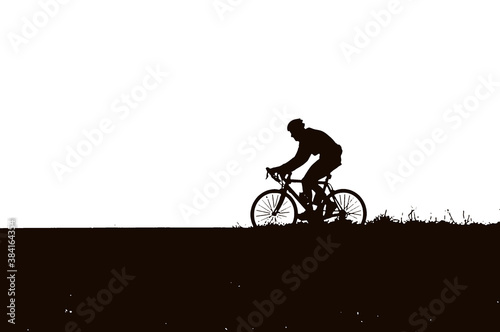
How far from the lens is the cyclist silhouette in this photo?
13.1 meters

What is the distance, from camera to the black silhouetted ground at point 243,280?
349 inches

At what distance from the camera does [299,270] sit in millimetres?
8867

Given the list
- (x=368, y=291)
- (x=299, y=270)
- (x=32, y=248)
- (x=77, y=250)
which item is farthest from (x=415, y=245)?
(x=32, y=248)

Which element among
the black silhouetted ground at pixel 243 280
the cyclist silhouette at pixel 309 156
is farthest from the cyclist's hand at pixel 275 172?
the black silhouetted ground at pixel 243 280

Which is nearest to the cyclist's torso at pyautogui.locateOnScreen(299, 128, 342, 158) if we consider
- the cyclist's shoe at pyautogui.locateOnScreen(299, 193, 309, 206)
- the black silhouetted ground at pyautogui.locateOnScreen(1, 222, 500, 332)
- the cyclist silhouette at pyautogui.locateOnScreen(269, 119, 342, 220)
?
the cyclist silhouette at pyautogui.locateOnScreen(269, 119, 342, 220)

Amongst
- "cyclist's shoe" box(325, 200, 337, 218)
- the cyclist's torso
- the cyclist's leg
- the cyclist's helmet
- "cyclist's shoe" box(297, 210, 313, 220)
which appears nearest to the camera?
the cyclist's helmet

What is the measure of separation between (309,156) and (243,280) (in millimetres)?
4800

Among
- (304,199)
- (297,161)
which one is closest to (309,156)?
(297,161)

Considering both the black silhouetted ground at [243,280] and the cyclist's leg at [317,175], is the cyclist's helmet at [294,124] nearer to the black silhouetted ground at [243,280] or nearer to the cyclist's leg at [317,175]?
the cyclist's leg at [317,175]

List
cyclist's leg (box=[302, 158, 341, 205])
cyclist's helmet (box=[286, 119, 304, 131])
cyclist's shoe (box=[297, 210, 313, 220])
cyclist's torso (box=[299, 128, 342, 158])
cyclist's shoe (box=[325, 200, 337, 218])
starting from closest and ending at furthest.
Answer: cyclist's helmet (box=[286, 119, 304, 131]) → cyclist's torso (box=[299, 128, 342, 158]) → cyclist's leg (box=[302, 158, 341, 205]) → cyclist's shoe (box=[297, 210, 313, 220]) → cyclist's shoe (box=[325, 200, 337, 218])

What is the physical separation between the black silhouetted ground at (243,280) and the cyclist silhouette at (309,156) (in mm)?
4035

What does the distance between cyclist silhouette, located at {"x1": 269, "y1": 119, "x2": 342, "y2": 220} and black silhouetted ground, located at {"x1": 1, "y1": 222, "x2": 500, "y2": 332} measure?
4.04 m

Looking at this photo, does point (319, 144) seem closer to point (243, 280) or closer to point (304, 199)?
point (304, 199)

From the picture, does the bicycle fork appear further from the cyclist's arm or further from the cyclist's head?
the cyclist's head
